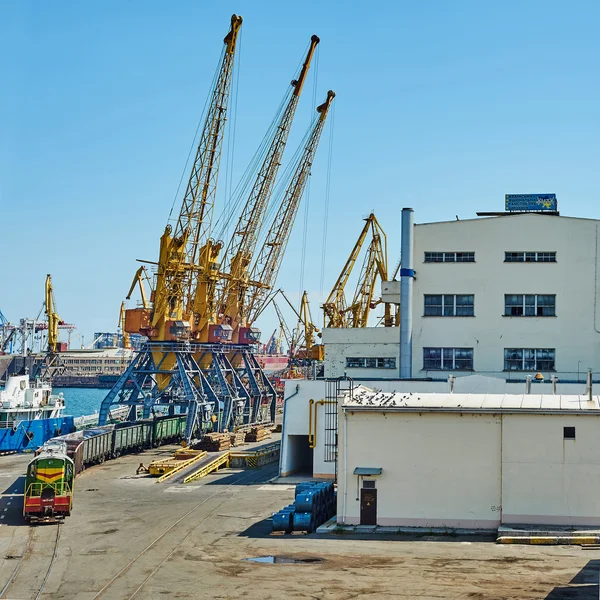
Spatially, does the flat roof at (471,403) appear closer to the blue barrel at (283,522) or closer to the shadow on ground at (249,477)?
the blue barrel at (283,522)

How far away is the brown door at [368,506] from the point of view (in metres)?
37.8

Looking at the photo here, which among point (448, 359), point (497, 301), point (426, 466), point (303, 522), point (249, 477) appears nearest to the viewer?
point (303, 522)

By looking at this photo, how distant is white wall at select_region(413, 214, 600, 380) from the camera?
56.2 meters

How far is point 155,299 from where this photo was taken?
93.9 meters

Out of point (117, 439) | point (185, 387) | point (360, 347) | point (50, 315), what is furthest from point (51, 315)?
point (360, 347)

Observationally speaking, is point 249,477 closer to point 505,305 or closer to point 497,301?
point 497,301

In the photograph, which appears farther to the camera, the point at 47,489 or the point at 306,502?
the point at 47,489

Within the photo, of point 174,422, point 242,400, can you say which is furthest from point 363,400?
point 242,400

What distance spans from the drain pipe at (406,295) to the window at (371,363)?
2037mm

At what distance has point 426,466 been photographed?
37.6 metres

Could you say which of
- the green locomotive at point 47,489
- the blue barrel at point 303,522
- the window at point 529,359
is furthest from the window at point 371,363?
the green locomotive at point 47,489

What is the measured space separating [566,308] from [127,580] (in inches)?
1411

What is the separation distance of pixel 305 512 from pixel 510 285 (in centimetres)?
2510

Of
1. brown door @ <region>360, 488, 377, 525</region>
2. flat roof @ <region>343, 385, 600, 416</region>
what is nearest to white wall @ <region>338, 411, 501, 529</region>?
brown door @ <region>360, 488, 377, 525</region>
